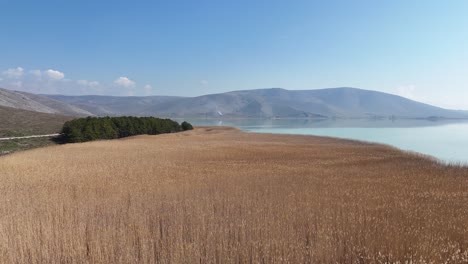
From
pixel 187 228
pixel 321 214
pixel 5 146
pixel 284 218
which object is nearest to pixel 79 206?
pixel 187 228

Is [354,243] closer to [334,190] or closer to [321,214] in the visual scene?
[321,214]

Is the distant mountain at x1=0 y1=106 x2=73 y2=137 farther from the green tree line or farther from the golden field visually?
the golden field

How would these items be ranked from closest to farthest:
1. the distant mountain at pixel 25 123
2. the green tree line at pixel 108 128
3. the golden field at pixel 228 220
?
the golden field at pixel 228 220 < the green tree line at pixel 108 128 < the distant mountain at pixel 25 123

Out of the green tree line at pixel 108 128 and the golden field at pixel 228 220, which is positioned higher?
the green tree line at pixel 108 128

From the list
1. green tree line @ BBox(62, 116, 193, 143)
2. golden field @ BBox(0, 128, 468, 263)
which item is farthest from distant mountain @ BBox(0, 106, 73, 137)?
golden field @ BBox(0, 128, 468, 263)

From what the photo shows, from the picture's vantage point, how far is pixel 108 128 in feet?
229

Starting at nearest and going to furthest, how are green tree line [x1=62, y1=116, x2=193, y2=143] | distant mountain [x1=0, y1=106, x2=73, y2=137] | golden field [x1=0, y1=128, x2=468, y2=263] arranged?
golden field [x1=0, y1=128, x2=468, y2=263], green tree line [x1=62, y1=116, x2=193, y2=143], distant mountain [x1=0, y1=106, x2=73, y2=137]

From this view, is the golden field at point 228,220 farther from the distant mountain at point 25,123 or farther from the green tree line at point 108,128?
the distant mountain at point 25,123

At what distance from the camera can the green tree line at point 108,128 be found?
202ft

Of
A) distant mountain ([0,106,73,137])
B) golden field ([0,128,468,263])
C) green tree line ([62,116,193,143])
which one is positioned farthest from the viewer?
distant mountain ([0,106,73,137])

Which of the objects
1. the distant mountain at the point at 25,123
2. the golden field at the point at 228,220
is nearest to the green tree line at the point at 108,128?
the distant mountain at the point at 25,123

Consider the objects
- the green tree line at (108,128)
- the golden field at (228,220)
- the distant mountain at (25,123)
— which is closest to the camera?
the golden field at (228,220)

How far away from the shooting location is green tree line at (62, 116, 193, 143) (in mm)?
61656

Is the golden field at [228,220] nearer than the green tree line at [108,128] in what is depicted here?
Yes
